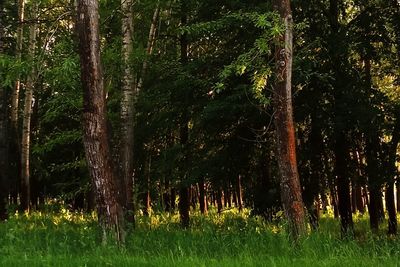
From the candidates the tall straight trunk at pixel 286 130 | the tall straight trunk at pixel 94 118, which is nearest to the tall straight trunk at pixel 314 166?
the tall straight trunk at pixel 286 130

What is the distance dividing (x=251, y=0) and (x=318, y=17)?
2986 millimetres

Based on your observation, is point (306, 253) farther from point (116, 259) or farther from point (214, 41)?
point (214, 41)

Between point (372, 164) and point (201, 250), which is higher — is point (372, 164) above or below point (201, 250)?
above

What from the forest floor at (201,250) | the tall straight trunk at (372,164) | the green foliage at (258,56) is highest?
the green foliage at (258,56)

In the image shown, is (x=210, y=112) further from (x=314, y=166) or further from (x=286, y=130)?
(x=286, y=130)

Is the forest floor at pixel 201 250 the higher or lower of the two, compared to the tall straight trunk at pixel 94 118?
lower

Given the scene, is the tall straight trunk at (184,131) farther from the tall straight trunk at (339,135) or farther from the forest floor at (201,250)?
the forest floor at (201,250)

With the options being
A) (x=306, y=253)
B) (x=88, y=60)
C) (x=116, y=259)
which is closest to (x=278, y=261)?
(x=306, y=253)

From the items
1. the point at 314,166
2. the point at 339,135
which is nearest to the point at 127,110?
the point at 314,166

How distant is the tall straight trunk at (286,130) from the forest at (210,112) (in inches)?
0.9

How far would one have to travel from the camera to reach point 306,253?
295 inches

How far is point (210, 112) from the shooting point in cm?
1423

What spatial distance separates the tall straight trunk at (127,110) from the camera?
1192cm

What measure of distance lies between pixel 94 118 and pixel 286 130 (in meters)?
3.45
